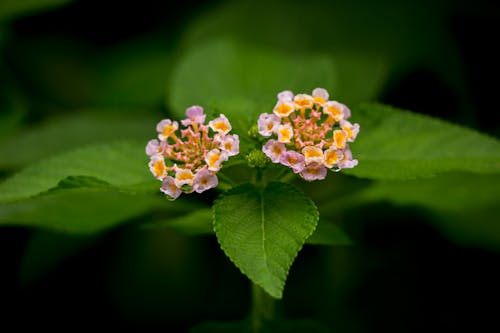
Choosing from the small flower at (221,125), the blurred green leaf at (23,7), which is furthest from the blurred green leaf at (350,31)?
the small flower at (221,125)

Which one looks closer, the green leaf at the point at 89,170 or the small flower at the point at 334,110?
the small flower at the point at 334,110

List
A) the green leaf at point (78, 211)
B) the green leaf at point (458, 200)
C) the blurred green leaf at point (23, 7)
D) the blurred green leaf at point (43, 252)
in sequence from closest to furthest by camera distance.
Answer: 1. the green leaf at point (78, 211)
2. the green leaf at point (458, 200)
3. the blurred green leaf at point (43, 252)
4. the blurred green leaf at point (23, 7)

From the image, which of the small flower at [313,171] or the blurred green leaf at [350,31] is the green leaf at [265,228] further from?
the blurred green leaf at [350,31]

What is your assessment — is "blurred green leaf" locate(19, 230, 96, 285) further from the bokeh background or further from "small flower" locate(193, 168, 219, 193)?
"small flower" locate(193, 168, 219, 193)

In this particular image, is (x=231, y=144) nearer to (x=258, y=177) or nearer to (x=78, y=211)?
(x=258, y=177)

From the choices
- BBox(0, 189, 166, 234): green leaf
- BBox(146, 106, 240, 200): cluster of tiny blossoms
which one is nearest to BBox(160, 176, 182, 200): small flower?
BBox(146, 106, 240, 200): cluster of tiny blossoms

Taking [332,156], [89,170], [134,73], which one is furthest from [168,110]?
[332,156]
